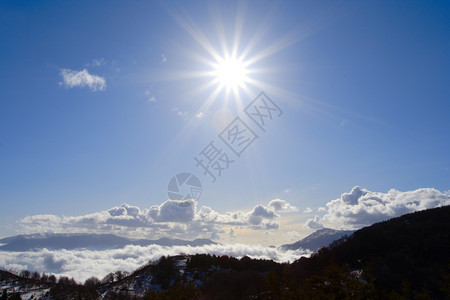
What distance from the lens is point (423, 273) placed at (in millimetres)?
68625

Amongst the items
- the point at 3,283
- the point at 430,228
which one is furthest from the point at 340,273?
the point at 3,283

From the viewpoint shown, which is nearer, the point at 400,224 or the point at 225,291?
the point at 225,291

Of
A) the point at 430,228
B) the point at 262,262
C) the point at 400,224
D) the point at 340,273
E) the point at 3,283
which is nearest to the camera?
the point at 340,273

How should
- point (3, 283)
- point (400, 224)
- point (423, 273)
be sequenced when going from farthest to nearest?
point (3, 283), point (400, 224), point (423, 273)

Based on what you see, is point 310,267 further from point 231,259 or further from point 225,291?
point 231,259

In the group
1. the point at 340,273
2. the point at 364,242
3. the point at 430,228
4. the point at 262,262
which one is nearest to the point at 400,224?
the point at 430,228

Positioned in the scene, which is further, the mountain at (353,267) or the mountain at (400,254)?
the mountain at (353,267)

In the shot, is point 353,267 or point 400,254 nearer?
point 400,254

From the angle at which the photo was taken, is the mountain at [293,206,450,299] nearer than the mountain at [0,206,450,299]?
Yes

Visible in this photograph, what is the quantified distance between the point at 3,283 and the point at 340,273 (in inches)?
8289

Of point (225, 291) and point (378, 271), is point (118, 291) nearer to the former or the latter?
point (225, 291)

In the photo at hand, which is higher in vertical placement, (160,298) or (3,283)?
(3,283)

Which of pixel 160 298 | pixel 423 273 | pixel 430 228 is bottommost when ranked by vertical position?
pixel 423 273

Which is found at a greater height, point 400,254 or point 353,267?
point 400,254
